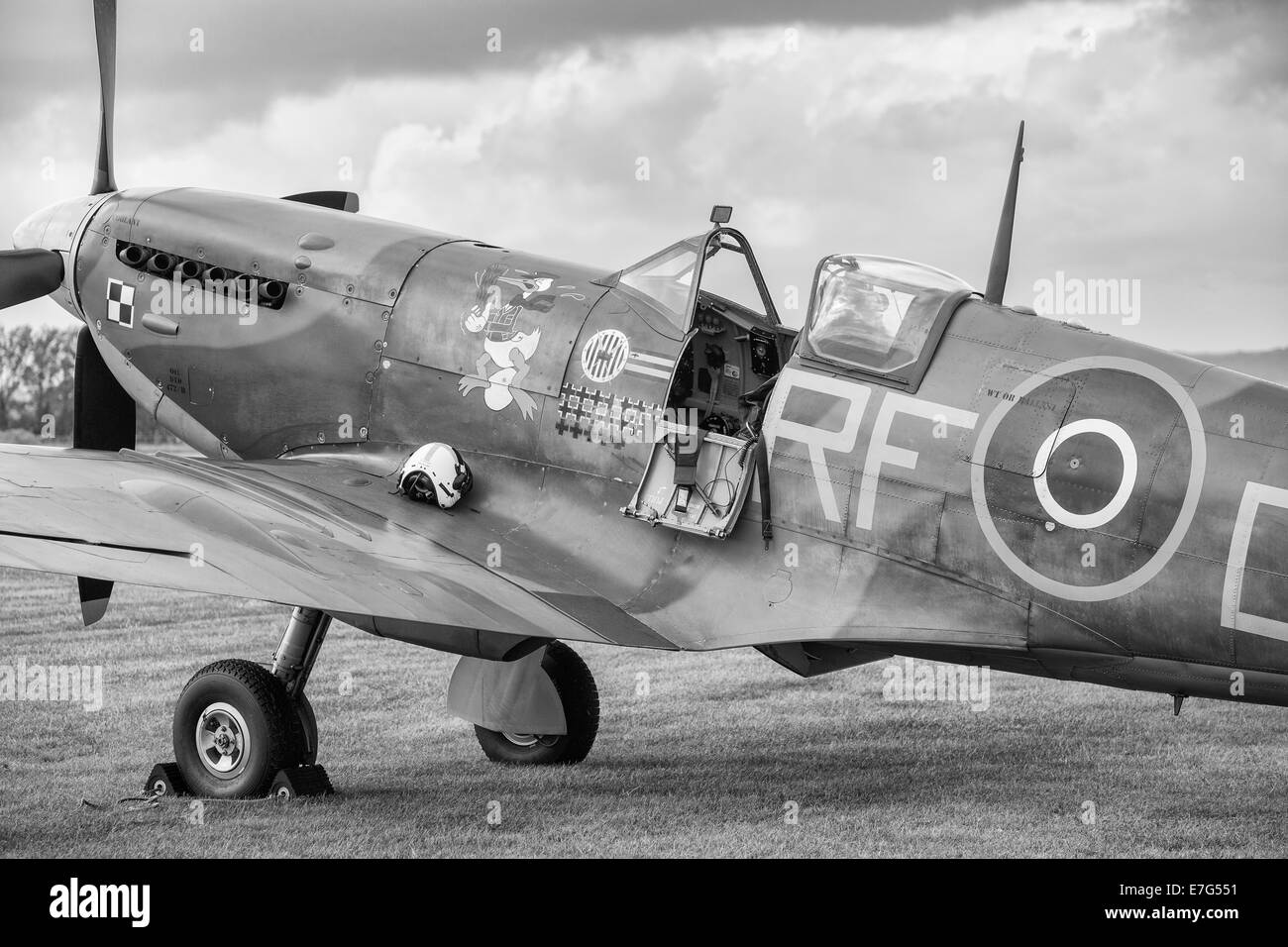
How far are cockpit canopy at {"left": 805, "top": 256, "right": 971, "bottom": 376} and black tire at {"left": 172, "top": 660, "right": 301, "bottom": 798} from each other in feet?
10.6

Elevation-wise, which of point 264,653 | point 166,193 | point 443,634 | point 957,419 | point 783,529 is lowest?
point 264,653

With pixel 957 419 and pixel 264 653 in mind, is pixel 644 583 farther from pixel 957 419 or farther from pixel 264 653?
pixel 264 653

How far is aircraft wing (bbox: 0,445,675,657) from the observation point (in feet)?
21.0

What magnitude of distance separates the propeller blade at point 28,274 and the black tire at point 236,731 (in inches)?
129

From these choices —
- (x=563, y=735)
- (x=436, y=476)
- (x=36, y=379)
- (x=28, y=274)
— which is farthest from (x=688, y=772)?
(x=36, y=379)

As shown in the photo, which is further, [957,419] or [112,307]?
[112,307]

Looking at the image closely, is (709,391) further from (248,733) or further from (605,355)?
(248,733)

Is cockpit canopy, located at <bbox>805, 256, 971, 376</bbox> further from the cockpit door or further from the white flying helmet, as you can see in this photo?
the white flying helmet

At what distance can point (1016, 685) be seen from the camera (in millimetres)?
11375

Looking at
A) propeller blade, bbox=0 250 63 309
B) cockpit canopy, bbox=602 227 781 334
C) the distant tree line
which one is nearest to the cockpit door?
cockpit canopy, bbox=602 227 781 334

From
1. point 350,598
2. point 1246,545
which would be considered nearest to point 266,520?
point 350,598

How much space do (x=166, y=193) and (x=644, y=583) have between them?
4410mm

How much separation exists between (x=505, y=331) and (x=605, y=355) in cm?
68

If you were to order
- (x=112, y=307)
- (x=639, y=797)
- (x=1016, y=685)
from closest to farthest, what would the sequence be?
(x=639, y=797), (x=112, y=307), (x=1016, y=685)
